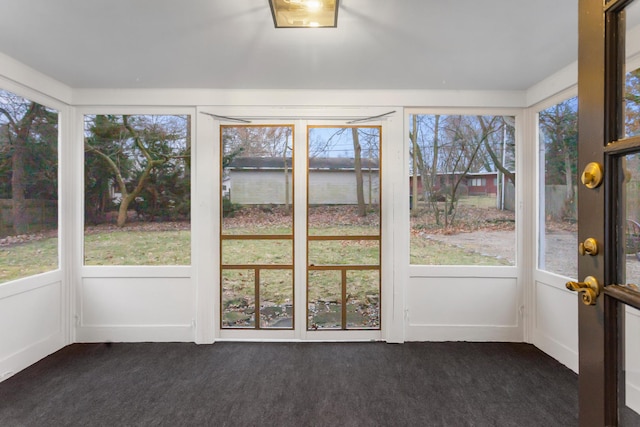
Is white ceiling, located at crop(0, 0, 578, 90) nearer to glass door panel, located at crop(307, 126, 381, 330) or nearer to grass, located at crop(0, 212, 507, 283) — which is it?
glass door panel, located at crop(307, 126, 381, 330)

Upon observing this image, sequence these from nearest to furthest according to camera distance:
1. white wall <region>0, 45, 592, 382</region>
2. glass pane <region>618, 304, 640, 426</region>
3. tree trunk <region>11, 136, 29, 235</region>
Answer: glass pane <region>618, 304, 640, 426</region>
tree trunk <region>11, 136, 29, 235</region>
white wall <region>0, 45, 592, 382</region>

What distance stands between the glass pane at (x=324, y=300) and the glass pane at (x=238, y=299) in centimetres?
57

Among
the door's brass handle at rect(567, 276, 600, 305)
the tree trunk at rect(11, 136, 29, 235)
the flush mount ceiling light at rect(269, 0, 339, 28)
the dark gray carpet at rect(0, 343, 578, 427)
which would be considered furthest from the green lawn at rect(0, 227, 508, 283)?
the door's brass handle at rect(567, 276, 600, 305)

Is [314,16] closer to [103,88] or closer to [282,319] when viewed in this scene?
[103,88]

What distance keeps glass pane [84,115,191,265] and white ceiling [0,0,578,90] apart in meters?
0.43

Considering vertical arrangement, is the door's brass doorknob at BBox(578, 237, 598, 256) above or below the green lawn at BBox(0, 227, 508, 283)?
above

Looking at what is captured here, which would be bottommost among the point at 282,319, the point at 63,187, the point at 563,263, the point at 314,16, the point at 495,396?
the point at 495,396

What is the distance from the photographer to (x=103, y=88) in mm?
3070

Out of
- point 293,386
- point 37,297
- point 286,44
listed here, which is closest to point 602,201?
point 286,44

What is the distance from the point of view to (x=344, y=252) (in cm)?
320

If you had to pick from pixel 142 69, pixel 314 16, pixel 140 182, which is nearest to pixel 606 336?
pixel 314 16

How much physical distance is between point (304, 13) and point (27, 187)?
2.71 meters

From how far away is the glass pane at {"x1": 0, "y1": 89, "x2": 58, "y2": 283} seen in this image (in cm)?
255

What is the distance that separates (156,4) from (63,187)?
7.14 feet
